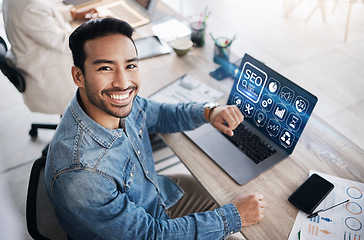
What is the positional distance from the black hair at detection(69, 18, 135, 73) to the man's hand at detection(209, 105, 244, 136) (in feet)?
1.83

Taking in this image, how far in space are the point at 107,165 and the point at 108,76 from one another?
31cm

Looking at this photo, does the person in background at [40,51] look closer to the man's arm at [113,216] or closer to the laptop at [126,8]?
the laptop at [126,8]

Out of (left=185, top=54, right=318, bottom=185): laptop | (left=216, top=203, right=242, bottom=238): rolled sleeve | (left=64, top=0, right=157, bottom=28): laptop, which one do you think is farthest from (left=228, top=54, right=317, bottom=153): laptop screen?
(left=64, top=0, right=157, bottom=28): laptop

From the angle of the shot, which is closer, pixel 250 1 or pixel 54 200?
pixel 54 200

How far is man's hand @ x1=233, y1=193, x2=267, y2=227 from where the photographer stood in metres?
1.12

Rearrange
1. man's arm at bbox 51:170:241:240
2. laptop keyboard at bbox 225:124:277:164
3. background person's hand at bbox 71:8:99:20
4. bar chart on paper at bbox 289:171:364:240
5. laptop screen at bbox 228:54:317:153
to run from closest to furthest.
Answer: man's arm at bbox 51:170:241:240 < bar chart on paper at bbox 289:171:364:240 < laptop screen at bbox 228:54:317:153 < laptop keyboard at bbox 225:124:277:164 < background person's hand at bbox 71:8:99:20

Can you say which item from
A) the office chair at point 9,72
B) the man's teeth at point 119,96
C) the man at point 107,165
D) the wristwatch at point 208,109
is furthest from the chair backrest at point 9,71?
the wristwatch at point 208,109

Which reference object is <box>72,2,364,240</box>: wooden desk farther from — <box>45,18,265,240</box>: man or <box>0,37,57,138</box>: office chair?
<box>0,37,57,138</box>: office chair

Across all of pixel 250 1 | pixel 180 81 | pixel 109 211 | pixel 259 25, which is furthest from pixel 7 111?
pixel 250 1

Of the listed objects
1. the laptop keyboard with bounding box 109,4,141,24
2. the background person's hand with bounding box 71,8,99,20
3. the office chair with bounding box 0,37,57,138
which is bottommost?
the office chair with bounding box 0,37,57,138

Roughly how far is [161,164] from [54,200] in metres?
1.37

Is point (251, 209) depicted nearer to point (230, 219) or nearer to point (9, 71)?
point (230, 219)

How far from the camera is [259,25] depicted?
382cm

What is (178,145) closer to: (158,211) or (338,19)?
(158,211)
